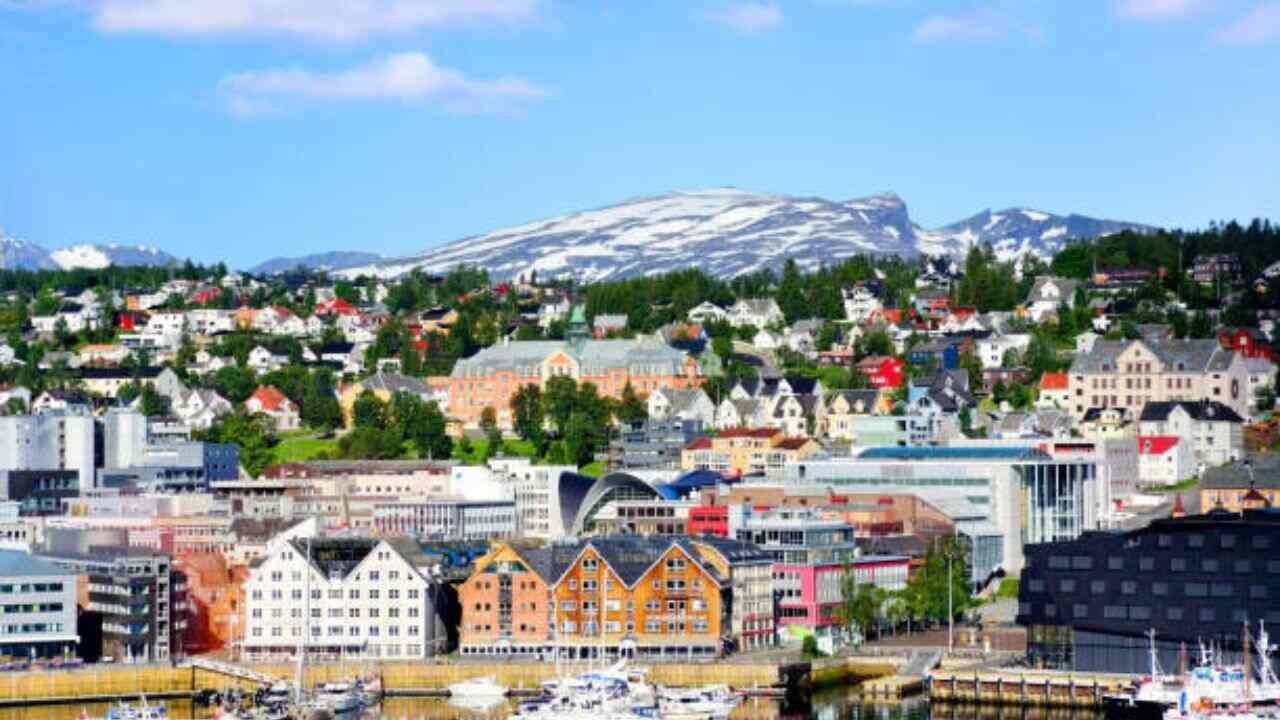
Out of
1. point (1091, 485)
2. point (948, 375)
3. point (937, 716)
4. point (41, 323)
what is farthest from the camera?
point (41, 323)

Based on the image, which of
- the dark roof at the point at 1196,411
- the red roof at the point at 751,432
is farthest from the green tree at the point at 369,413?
the dark roof at the point at 1196,411

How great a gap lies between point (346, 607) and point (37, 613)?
27.0ft

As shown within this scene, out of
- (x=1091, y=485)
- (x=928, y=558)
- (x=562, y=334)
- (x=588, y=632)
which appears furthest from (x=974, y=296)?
(x=588, y=632)

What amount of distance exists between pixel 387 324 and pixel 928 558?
6726cm

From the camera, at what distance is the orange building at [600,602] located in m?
74.2

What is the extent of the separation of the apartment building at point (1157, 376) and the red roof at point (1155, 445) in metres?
4.82

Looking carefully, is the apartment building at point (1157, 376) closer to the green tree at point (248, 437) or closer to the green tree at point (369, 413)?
the green tree at point (369, 413)

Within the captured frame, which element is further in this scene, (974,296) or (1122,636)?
(974,296)

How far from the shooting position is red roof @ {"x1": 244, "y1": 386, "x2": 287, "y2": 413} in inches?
4963

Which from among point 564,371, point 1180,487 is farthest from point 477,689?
point 564,371

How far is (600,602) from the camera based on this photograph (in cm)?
7481

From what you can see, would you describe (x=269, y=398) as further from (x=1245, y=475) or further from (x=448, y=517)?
(x=1245, y=475)

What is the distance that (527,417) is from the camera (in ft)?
393

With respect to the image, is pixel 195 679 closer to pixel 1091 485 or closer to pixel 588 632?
pixel 588 632
